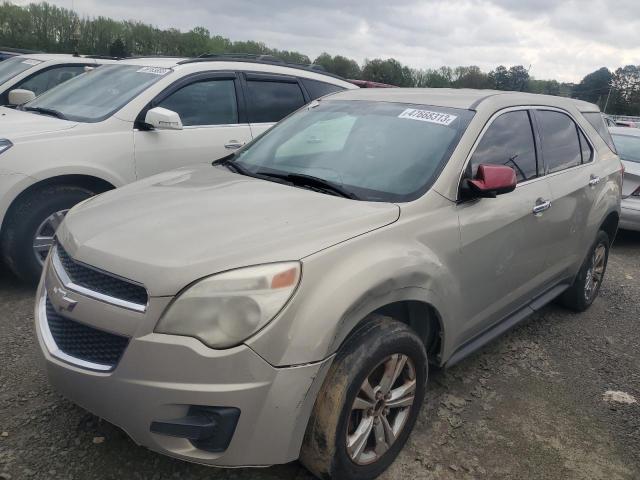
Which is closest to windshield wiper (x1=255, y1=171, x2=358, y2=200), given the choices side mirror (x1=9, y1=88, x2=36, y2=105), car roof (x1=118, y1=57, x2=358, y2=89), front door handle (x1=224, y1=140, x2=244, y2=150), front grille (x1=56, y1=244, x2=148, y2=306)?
front grille (x1=56, y1=244, x2=148, y2=306)

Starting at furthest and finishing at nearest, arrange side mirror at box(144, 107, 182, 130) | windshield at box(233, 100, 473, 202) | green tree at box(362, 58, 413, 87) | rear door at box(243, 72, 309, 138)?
green tree at box(362, 58, 413, 87) < rear door at box(243, 72, 309, 138) < side mirror at box(144, 107, 182, 130) < windshield at box(233, 100, 473, 202)

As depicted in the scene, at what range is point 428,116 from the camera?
3248mm

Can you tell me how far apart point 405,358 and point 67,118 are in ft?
12.0

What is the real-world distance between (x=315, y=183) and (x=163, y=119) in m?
2.09

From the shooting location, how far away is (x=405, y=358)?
8.30ft

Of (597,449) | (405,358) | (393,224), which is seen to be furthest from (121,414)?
(597,449)

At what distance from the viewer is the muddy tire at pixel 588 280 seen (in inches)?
176

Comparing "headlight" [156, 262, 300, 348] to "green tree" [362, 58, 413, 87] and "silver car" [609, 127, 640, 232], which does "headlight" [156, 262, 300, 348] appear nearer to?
"silver car" [609, 127, 640, 232]

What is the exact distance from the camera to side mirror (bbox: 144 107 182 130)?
4.47 m

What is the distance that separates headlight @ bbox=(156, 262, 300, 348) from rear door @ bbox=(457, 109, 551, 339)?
1222 mm

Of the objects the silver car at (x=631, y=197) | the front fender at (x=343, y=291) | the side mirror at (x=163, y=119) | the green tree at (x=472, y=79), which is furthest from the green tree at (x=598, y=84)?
the front fender at (x=343, y=291)

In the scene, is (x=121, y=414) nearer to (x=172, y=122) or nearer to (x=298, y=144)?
(x=298, y=144)

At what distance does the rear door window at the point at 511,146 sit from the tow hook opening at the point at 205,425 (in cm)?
183

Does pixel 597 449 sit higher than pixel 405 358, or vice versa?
pixel 405 358
